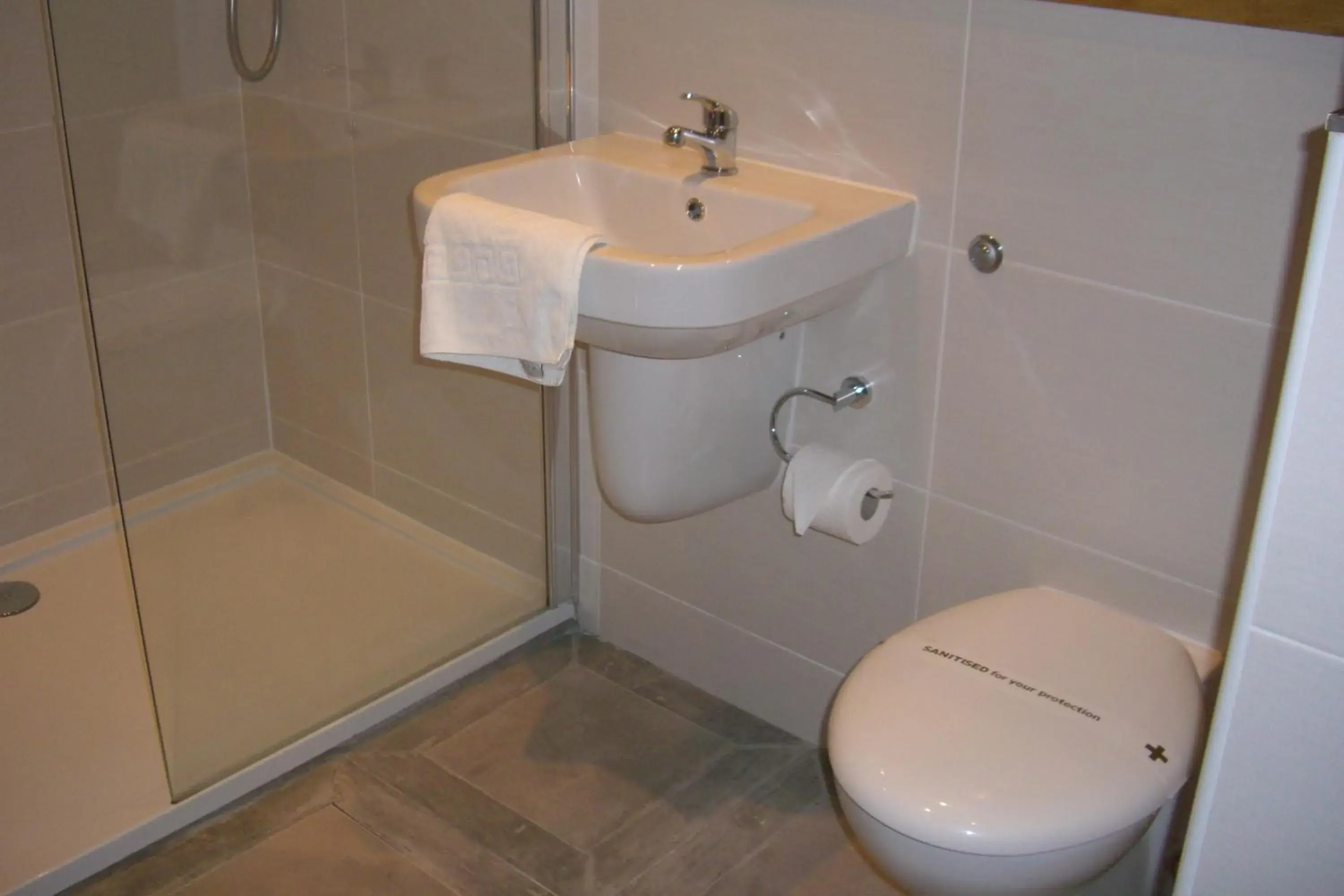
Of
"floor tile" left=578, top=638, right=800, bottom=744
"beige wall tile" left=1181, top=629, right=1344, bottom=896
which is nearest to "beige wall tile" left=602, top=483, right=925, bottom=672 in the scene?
"floor tile" left=578, top=638, right=800, bottom=744

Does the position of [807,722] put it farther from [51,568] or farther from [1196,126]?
[51,568]

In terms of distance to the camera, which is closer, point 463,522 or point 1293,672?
point 1293,672

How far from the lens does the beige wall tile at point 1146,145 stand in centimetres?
140

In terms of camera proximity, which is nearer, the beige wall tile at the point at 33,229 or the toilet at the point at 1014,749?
the toilet at the point at 1014,749

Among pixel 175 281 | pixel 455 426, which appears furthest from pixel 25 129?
pixel 455 426

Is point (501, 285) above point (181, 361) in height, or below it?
above

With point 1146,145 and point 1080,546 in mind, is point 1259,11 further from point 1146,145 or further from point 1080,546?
point 1080,546

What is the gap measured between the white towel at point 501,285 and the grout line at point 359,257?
Result: 2.03 ft

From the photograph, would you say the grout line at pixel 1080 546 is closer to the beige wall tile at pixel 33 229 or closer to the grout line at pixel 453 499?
the grout line at pixel 453 499

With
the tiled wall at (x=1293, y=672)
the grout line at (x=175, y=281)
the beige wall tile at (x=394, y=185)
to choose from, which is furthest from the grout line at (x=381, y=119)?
the tiled wall at (x=1293, y=672)

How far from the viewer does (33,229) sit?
2367 millimetres

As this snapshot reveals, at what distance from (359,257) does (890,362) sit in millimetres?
978

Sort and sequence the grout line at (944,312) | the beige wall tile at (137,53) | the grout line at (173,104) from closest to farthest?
the grout line at (944,312)
the beige wall tile at (137,53)
the grout line at (173,104)

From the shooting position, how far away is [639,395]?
5.82 ft
